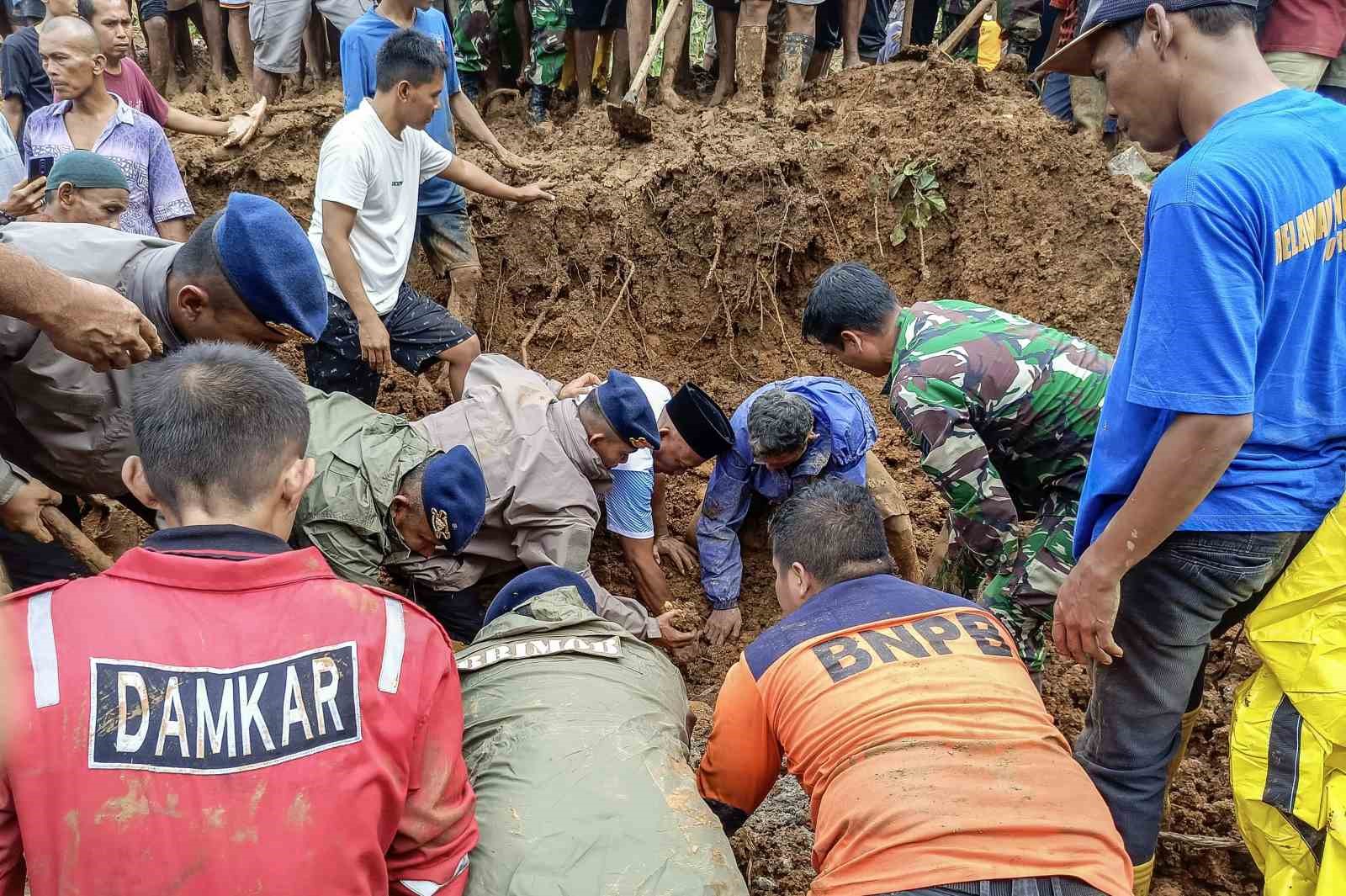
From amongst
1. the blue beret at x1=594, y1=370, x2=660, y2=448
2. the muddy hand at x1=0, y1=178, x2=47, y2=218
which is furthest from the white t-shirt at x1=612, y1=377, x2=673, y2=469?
the muddy hand at x1=0, y1=178, x2=47, y2=218

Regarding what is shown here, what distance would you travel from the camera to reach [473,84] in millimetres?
6184

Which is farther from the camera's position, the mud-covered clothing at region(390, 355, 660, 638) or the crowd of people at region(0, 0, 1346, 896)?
the mud-covered clothing at region(390, 355, 660, 638)

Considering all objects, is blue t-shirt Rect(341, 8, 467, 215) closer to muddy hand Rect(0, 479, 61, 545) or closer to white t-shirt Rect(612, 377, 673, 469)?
white t-shirt Rect(612, 377, 673, 469)

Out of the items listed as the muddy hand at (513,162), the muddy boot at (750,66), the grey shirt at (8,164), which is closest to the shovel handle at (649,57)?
the muddy boot at (750,66)

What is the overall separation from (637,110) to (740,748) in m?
4.11

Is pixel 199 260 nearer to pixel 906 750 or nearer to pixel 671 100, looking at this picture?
pixel 906 750

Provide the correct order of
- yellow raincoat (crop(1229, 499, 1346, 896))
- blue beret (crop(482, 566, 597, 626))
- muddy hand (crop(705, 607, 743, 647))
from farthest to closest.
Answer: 1. muddy hand (crop(705, 607, 743, 647))
2. blue beret (crop(482, 566, 597, 626))
3. yellow raincoat (crop(1229, 499, 1346, 896))

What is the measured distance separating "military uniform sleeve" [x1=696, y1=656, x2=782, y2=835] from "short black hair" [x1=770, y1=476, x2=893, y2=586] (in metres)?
0.28

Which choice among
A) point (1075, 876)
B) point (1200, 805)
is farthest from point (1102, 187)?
point (1075, 876)

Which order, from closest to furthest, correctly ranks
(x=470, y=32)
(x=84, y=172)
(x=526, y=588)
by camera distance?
(x=526, y=588) < (x=84, y=172) < (x=470, y=32)

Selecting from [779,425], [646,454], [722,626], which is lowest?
[722,626]

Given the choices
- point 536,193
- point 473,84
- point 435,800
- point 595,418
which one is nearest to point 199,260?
point 595,418

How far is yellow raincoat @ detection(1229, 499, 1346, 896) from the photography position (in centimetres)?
180

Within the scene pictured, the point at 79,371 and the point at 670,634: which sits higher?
the point at 79,371
